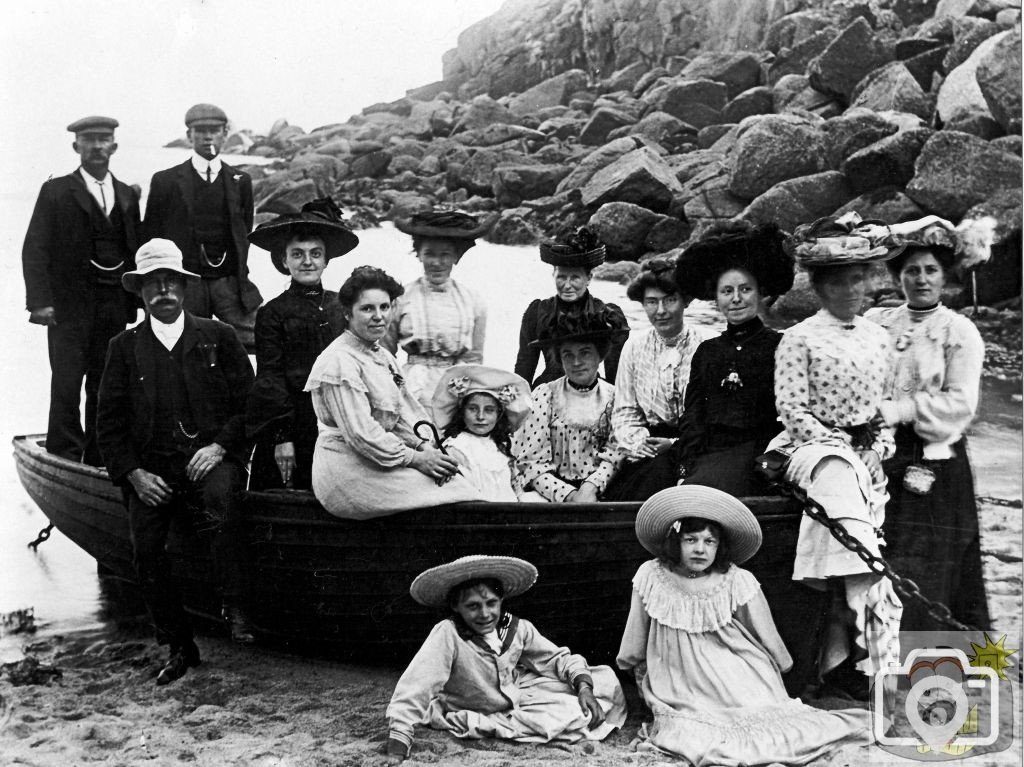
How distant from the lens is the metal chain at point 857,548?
3.47 metres

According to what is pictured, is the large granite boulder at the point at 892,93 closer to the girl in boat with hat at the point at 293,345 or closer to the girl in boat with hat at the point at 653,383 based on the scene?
the girl in boat with hat at the point at 653,383

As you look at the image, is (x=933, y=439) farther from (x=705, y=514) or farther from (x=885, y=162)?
(x=885, y=162)

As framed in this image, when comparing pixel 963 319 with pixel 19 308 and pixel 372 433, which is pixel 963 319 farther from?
pixel 19 308

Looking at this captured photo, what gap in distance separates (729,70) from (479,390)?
6515mm

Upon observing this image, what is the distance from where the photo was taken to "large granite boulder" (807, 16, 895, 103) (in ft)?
32.2

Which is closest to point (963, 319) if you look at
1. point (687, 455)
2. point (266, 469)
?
point (687, 455)

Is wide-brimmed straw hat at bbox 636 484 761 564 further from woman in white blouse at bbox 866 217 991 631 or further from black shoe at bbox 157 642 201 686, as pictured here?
black shoe at bbox 157 642 201 686

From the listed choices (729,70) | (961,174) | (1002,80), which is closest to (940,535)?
(961,174)

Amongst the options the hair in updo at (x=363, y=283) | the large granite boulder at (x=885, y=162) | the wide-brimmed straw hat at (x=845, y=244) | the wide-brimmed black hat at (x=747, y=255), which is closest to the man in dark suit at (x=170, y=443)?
the hair in updo at (x=363, y=283)

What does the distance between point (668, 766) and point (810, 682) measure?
2.13ft

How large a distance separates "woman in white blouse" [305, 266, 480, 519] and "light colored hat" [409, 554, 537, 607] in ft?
1.14

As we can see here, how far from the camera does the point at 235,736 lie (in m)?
3.66

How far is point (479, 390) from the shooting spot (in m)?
3.97

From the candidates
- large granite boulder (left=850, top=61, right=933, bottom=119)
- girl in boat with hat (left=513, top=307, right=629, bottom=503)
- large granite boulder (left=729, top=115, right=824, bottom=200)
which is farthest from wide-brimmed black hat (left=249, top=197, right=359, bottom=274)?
large granite boulder (left=850, top=61, right=933, bottom=119)
